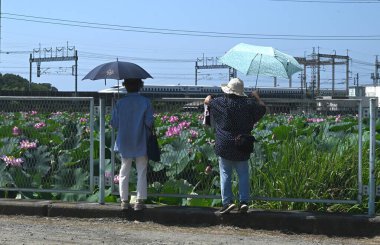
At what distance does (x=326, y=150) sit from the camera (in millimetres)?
8406

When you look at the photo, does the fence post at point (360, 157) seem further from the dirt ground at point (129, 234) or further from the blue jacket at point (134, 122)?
the blue jacket at point (134, 122)

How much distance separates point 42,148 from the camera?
9.18m

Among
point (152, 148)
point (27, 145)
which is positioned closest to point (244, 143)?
point (152, 148)

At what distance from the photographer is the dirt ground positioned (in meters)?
7.10

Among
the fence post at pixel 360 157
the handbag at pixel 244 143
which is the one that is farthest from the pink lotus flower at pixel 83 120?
the fence post at pixel 360 157

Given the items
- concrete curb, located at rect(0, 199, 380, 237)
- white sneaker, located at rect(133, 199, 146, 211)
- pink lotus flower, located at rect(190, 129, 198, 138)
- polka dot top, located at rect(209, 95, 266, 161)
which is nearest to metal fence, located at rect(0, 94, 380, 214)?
pink lotus flower, located at rect(190, 129, 198, 138)

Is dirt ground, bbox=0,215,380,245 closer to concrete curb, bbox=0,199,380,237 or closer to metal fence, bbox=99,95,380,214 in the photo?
concrete curb, bbox=0,199,380,237

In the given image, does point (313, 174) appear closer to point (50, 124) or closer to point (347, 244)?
point (347, 244)

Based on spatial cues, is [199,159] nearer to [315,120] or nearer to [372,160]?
[315,120]

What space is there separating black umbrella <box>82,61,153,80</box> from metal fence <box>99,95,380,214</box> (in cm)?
64

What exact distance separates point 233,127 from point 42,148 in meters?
3.05

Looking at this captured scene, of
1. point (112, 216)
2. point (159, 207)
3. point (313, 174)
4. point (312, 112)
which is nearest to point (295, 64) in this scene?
point (312, 112)

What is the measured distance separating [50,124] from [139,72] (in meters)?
1.89

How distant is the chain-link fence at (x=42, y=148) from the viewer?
9.03 metres
